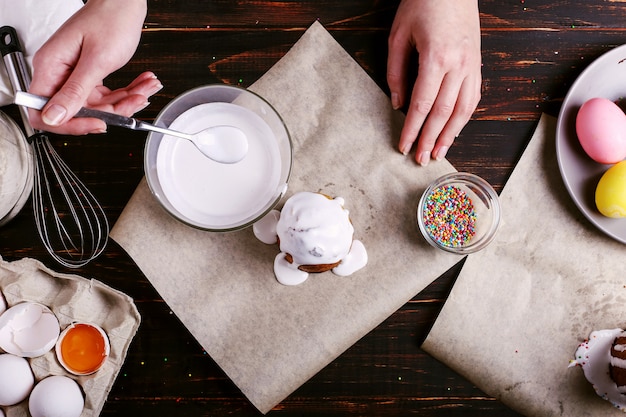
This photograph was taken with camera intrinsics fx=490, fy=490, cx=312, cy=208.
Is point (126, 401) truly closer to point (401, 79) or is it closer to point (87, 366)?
point (87, 366)

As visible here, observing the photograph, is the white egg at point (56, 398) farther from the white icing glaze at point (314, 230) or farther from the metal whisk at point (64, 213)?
the white icing glaze at point (314, 230)

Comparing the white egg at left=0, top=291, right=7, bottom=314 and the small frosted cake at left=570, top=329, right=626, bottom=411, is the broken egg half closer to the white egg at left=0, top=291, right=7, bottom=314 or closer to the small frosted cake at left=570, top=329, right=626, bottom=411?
the white egg at left=0, top=291, right=7, bottom=314

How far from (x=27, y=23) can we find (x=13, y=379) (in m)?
0.62

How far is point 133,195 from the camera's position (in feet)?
2.96

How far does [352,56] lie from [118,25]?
16.5 inches

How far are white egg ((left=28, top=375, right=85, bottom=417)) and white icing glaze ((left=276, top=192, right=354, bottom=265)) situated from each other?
0.43 meters

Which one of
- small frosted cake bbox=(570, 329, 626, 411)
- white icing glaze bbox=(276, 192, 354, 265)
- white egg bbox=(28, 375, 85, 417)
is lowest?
small frosted cake bbox=(570, 329, 626, 411)

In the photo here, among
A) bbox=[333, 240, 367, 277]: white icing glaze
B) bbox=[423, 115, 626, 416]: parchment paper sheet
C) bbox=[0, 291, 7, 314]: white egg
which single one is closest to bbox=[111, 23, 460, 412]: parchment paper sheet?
bbox=[333, 240, 367, 277]: white icing glaze

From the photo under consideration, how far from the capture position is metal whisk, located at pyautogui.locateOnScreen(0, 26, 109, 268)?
2.99ft

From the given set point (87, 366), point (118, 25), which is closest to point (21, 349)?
point (87, 366)

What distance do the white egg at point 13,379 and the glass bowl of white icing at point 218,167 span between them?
369 mm

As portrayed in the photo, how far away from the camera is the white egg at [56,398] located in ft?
2.67

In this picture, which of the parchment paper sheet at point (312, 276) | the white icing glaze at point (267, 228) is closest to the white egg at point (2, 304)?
the parchment paper sheet at point (312, 276)

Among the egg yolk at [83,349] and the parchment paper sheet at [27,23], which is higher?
the parchment paper sheet at [27,23]
